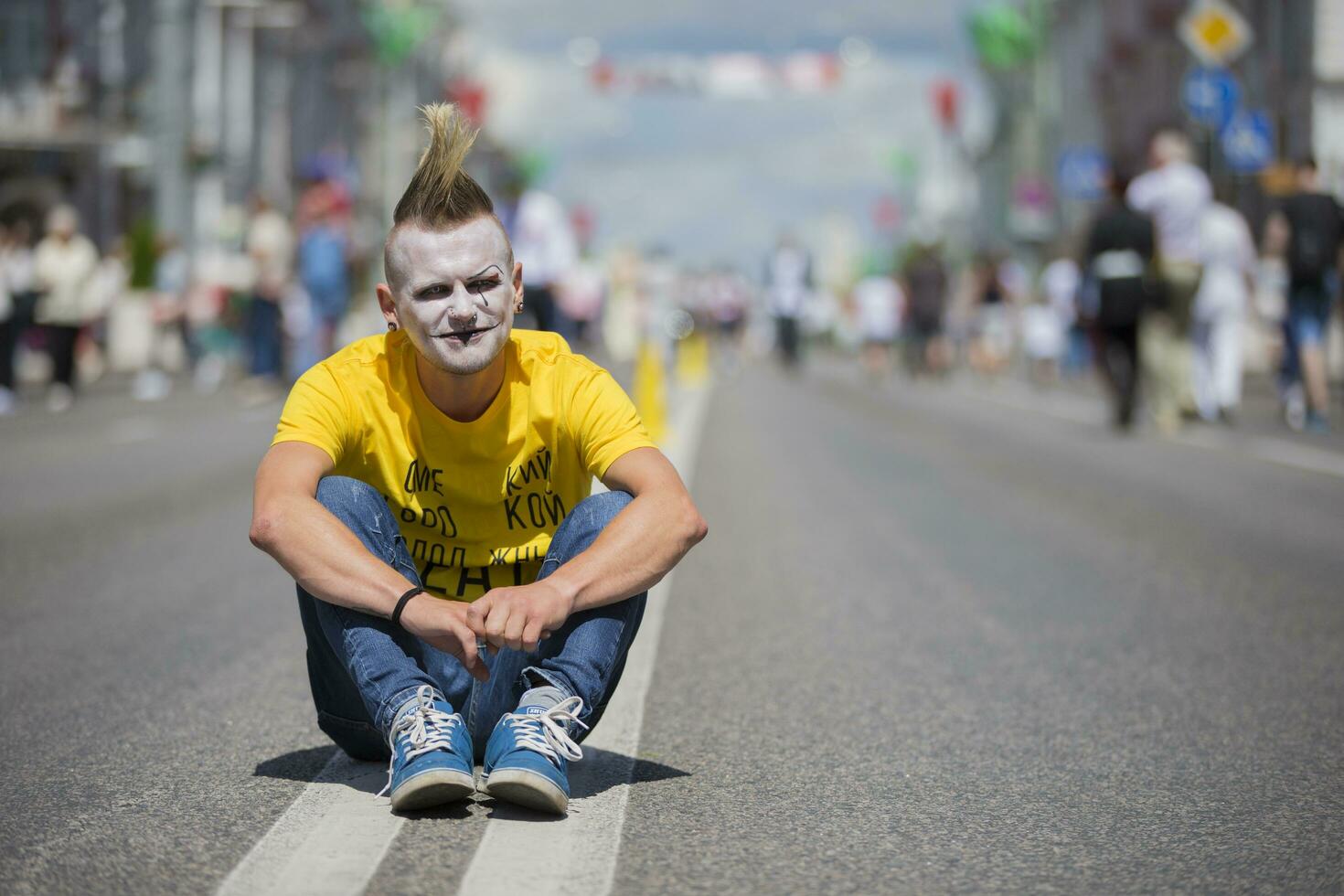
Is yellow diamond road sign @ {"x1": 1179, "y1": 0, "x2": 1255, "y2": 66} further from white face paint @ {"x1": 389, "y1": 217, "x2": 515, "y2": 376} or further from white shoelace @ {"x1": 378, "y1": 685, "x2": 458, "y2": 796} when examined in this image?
white shoelace @ {"x1": 378, "y1": 685, "x2": 458, "y2": 796}

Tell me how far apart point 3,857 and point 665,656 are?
2.65m

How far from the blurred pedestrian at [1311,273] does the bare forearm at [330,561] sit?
13155mm

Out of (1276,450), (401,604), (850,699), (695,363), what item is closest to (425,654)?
(401,604)

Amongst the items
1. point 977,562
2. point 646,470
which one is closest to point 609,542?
point 646,470

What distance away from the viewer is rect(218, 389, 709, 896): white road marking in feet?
11.2

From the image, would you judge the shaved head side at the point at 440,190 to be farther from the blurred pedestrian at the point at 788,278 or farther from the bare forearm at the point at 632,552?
the blurred pedestrian at the point at 788,278

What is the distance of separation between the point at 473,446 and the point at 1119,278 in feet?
40.2

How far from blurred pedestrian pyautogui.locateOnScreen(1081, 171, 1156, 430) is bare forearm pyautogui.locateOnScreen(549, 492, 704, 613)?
12164 millimetres

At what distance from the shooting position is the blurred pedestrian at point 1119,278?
1564cm

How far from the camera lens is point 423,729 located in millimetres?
3756

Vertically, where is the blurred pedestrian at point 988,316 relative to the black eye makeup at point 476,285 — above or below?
below

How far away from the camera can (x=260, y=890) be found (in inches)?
133

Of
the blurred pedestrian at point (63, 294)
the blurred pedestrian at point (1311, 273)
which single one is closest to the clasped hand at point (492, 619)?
the blurred pedestrian at point (1311, 273)

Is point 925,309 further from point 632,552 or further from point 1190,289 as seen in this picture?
point 632,552
